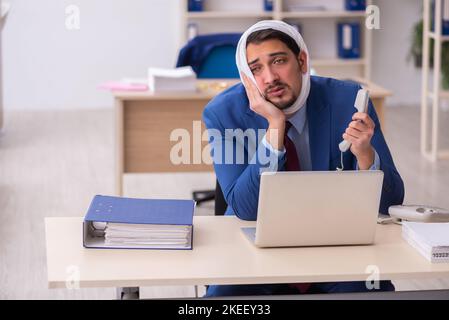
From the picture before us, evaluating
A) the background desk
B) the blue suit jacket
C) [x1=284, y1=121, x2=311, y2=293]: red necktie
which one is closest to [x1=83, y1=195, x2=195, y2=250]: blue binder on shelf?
the blue suit jacket

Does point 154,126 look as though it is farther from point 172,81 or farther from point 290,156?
point 290,156

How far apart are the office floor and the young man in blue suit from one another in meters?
1.35

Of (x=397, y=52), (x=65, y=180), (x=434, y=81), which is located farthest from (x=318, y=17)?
(x=65, y=180)

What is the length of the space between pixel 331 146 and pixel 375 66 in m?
5.62

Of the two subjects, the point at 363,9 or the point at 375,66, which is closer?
the point at 363,9

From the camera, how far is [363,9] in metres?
7.23

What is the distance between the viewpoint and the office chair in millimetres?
4629

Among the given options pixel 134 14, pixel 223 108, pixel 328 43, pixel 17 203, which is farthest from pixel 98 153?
pixel 223 108

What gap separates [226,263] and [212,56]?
293cm

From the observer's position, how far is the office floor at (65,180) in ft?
11.8

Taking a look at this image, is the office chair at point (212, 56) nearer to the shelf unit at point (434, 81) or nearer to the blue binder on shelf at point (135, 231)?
the shelf unit at point (434, 81)

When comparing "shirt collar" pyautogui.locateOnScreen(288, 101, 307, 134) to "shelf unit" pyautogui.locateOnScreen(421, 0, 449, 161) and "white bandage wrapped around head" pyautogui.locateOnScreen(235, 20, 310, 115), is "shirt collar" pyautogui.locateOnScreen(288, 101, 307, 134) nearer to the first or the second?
"white bandage wrapped around head" pyautogui.locateOnScreen(235, 20, 310, 115)
